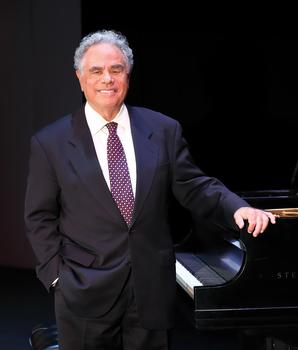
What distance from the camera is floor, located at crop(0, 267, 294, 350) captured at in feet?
14.1

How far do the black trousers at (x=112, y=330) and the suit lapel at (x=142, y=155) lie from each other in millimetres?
279

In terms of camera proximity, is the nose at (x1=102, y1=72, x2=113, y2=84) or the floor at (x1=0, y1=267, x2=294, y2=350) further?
the floor at (x1=0, y1=267, x2=294, y2=350)

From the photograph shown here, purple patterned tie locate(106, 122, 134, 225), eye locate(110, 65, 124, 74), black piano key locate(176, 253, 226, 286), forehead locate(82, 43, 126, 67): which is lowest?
black piano key locate(176, 253, 226, 286)

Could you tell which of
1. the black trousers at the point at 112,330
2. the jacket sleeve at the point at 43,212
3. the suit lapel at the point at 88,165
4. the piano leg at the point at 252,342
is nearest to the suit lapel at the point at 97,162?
the suit lapel at the point at 88,165

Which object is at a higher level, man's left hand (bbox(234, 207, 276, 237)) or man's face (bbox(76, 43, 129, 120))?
man's face (bbox(76, 43, 129, 120))

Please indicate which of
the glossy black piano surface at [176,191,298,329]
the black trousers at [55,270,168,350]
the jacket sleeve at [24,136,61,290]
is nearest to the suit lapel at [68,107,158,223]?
the jacket sleeve at [24,136,61,290]

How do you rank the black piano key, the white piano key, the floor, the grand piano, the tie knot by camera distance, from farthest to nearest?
1. the floor
2. the black piano key
3. the white piano key
4. the grand piano
5. the tie knot

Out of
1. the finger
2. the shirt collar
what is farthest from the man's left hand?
the shirt collar

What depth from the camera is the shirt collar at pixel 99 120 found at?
2.30 meters

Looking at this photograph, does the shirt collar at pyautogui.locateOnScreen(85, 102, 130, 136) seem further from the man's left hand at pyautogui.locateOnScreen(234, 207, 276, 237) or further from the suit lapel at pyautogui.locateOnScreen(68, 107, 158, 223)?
the man's left hand at pyautogui.locateOnScreen(234, 207, 276, 237)

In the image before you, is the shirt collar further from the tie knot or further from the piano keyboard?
the piano keyboard

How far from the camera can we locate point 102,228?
2.20 metres

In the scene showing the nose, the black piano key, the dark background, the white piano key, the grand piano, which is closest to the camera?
the nose

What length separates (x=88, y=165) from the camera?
2229 mm
